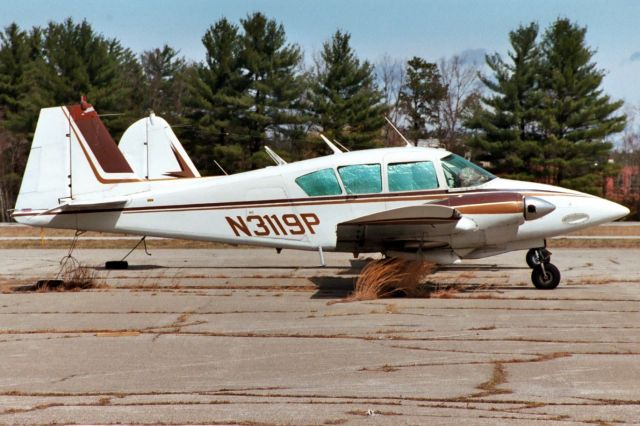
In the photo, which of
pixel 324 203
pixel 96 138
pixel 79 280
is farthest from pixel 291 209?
pixel 96 138

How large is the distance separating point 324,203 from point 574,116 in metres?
35.8

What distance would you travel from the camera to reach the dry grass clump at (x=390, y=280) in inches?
471

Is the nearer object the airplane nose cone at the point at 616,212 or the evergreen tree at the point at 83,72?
the airplane nose cone at the point at 616,212

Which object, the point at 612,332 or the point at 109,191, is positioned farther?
the point at 109,191

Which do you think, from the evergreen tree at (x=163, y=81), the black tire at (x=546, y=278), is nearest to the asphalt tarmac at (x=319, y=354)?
the black tire at (x=546, y=278)

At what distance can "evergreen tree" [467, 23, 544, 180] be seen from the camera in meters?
45.8

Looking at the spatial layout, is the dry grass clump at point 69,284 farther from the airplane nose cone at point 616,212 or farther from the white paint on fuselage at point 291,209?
the airplane nose cone at point 616,212

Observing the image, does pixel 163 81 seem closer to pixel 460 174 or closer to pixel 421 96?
pixel 421 96

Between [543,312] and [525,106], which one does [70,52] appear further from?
[543,312]

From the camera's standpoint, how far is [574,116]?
45.5m

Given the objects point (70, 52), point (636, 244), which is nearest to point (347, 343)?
point (636, 244)

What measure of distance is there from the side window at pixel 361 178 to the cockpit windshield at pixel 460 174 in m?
1.09

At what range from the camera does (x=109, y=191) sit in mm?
14469

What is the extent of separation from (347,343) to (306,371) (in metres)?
1.32
